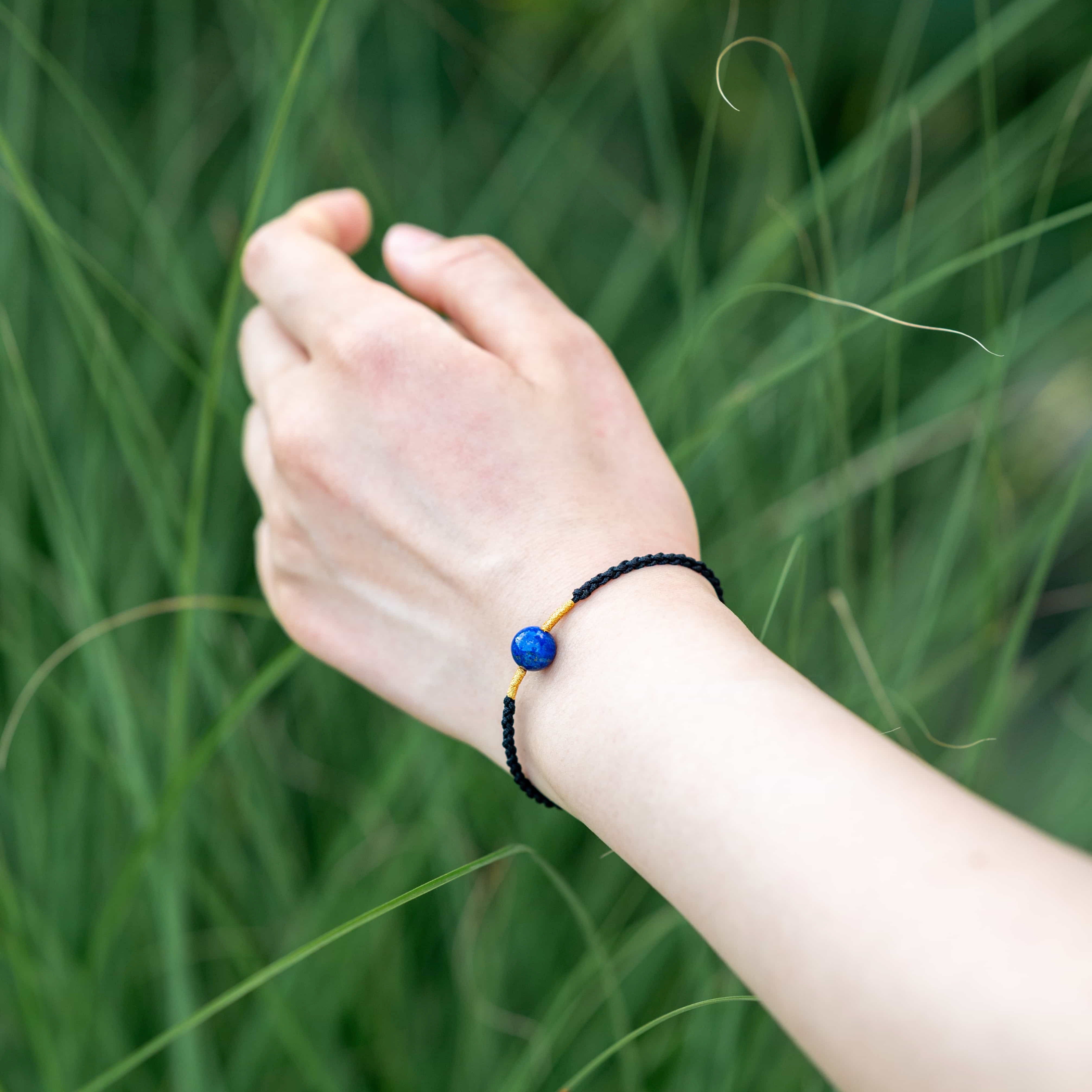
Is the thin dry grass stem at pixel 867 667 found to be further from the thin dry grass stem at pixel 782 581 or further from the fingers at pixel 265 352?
the fingers at pixel 265 352

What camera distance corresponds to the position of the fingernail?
0.46 metres

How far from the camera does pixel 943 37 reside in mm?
775

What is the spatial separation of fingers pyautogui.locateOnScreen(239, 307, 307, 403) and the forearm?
0.23 m

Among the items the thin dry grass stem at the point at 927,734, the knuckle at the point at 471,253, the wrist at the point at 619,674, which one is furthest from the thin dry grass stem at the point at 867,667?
the knuckle at the point at 471,253

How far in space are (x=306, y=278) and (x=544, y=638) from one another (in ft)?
0.72

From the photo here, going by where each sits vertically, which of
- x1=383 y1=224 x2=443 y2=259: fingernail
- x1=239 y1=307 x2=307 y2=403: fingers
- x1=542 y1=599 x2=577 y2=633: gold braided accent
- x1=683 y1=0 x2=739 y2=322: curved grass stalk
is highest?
x1=683 y1=0 x2=739 y2=322: curved grass stalk

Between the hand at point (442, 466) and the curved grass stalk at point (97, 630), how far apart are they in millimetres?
64

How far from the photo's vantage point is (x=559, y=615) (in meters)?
0.33

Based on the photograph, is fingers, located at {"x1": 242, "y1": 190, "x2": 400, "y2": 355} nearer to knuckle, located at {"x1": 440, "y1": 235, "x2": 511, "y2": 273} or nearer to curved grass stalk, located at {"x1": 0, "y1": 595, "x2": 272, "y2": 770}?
knuckle, located at {"x1": 440, "y1": 235, "x2": 511, "y2": 273}

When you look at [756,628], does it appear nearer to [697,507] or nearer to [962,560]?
[697,507]

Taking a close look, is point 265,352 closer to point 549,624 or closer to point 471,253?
point 471,253

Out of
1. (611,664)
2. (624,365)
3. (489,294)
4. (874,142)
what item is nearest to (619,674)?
(611,664)

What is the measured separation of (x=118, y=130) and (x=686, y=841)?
915 mm

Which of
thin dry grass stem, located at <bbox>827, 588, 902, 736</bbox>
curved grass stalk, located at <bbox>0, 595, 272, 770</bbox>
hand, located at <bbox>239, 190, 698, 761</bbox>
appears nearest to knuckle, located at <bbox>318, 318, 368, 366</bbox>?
hand, located at <bbox>239, 190, 698, 761</bbox>
